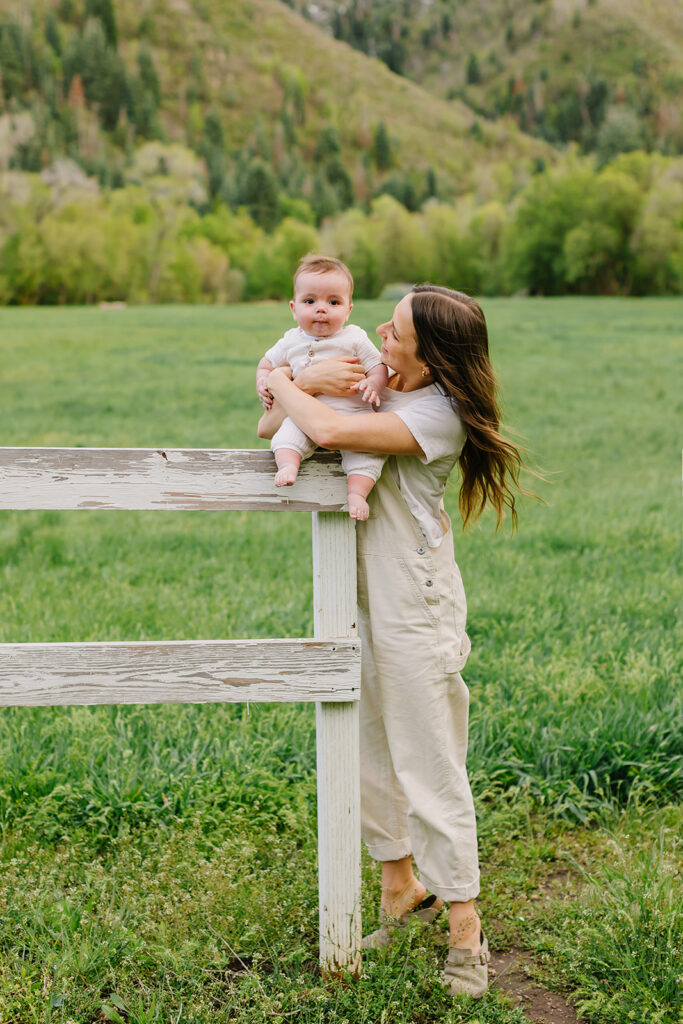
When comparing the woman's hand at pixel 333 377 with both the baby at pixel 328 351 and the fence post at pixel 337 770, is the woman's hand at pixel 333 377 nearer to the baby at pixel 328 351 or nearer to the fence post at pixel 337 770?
the baby at pixel 328 351

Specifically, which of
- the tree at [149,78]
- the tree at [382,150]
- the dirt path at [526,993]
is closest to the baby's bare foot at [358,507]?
the dirt path at [526,993]

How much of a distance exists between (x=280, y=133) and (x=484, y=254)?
5291 inches

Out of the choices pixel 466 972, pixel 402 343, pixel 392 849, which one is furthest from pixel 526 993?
pixel 402 343

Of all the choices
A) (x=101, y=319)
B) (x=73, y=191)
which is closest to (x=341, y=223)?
(x=73, y=191)

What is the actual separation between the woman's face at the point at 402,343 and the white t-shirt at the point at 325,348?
6 centimetres

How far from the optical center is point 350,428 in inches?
104

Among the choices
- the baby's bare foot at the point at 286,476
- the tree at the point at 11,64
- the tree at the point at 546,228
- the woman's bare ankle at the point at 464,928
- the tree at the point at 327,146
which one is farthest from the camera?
the tree at the point at 11,64

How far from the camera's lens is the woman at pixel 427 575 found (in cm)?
277

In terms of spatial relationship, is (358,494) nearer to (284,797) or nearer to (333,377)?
(333,377)

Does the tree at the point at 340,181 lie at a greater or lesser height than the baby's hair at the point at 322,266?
Answer: greater

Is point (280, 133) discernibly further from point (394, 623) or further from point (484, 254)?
point (394, 623)

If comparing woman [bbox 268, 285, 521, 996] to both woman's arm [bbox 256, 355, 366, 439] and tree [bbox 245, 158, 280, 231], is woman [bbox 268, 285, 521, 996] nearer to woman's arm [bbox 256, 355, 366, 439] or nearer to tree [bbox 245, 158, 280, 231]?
woman's arm [bbox 256, 355, 366, 439]

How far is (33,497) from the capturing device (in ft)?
8.73

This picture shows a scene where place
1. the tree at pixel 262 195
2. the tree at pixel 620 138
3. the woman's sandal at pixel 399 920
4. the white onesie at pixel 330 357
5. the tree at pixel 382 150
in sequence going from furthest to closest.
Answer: the tree at pixel 382 150
the tree at pixel 620 138
the tree at pixel 262 195
the woman's sandal at pixel 399 920
the white onesie at pixel 330 357
